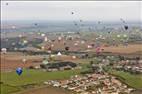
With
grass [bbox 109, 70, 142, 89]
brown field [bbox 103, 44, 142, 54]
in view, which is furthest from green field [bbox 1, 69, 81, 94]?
brown field [bbox 103, 44, 142, 54]

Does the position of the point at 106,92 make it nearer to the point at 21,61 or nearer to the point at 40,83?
the point at 40,83

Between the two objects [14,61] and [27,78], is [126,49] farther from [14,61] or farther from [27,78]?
[27,78]

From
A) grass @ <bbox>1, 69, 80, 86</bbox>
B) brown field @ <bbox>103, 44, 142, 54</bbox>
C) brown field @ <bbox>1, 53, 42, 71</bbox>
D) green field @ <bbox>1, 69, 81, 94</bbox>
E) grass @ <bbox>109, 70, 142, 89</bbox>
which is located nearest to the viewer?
grass @ <bbox>109, 70, 142, 89</bbox>

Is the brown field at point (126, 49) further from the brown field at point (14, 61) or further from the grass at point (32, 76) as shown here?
the grass at point (32, 76)

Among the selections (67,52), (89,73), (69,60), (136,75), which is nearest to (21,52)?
(67,52)

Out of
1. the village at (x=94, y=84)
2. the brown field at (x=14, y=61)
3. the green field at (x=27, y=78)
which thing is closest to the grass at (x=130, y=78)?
the village at (x=94, y=84)

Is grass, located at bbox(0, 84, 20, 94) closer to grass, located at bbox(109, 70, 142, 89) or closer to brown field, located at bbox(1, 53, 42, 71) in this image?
grass, located at bbox(109, 70, 142, 89)

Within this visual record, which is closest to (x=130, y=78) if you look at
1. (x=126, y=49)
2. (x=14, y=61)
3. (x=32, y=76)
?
(x=32, y=76)
